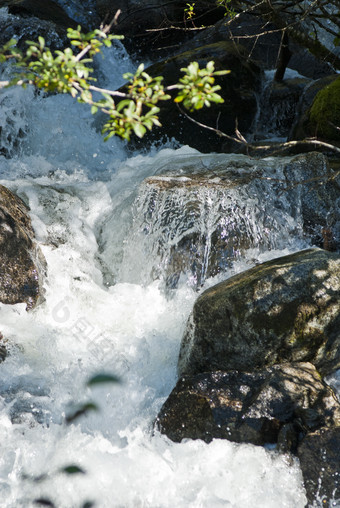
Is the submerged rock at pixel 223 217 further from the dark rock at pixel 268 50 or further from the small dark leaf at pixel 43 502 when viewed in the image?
the dark rock at pixel 268 50

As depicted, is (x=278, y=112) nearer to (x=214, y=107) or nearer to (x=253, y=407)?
(x=214, y=107)

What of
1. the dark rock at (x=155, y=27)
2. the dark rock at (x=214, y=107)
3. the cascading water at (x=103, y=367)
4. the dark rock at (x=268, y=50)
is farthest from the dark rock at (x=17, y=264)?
the dark rock at (x=155, y=27)

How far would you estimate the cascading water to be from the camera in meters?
3.20

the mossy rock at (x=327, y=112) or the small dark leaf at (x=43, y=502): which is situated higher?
the mossy rock at (x=327, y=112)

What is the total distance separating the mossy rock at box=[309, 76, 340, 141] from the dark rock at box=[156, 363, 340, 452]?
15.6 feet

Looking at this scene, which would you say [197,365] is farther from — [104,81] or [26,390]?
[104,81]

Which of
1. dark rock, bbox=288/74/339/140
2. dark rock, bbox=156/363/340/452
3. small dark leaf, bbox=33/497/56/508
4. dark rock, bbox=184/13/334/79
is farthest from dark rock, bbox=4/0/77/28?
small dark leaf, bbox=33/497/56/508

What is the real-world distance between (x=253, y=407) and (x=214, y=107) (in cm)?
655

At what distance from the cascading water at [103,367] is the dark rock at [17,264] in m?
0.13

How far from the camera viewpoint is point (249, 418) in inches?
136

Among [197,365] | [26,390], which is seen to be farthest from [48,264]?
[197,365]

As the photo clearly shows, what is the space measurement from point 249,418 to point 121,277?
9.71 feet

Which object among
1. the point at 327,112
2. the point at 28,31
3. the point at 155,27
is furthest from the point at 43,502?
the point at 155,27

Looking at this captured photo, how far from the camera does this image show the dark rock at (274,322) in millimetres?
4039
